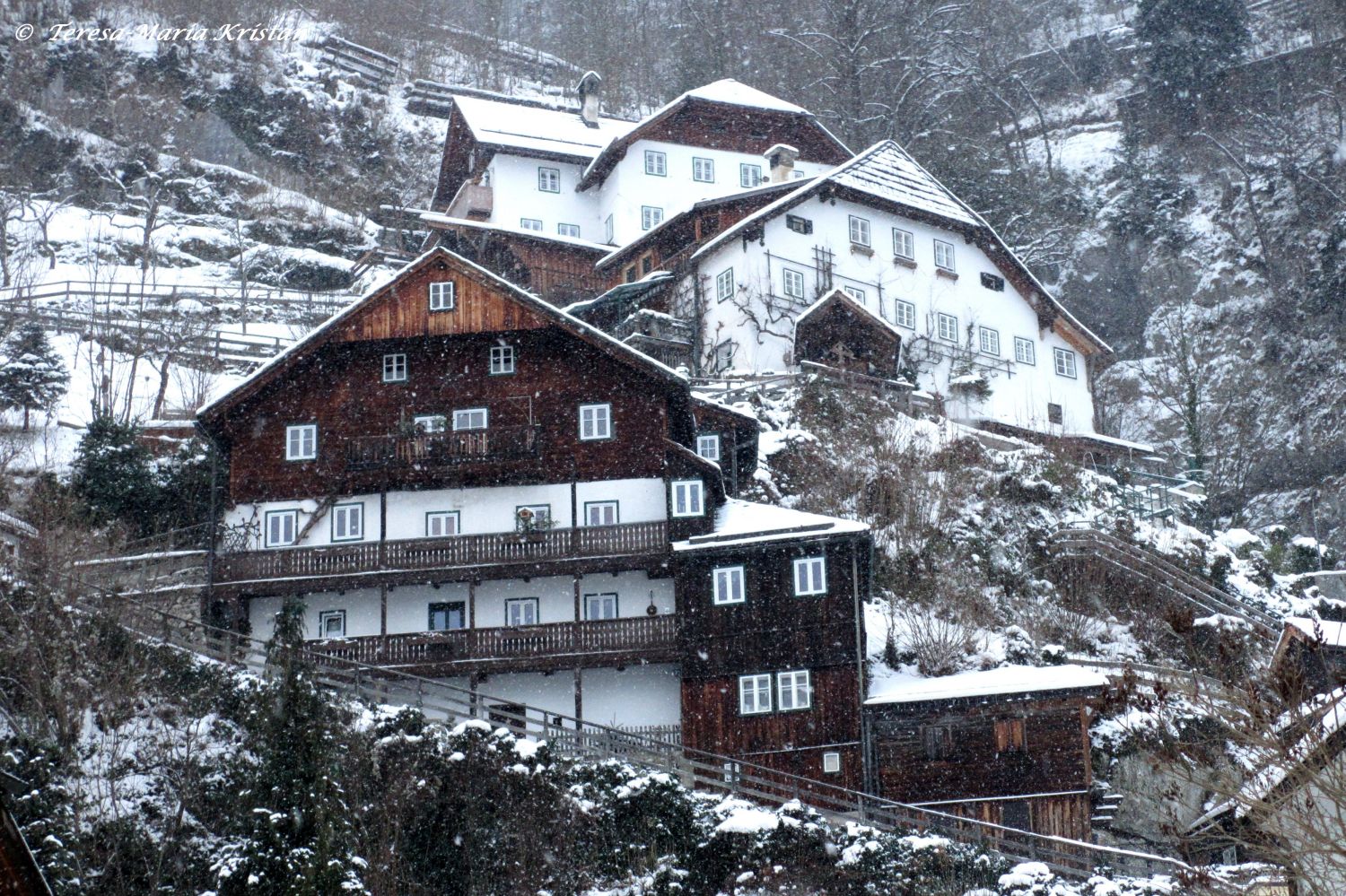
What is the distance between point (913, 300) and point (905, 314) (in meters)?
0.74

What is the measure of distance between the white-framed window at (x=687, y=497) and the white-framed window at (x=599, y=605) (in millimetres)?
2528

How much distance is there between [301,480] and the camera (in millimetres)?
36875

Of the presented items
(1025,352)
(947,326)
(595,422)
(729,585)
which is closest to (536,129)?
(947,326)

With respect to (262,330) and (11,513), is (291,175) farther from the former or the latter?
(11,513)

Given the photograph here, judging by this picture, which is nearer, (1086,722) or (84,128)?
(1086,722)

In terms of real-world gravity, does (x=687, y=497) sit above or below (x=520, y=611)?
above

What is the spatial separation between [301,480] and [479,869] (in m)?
13.0

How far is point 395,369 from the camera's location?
37875mm

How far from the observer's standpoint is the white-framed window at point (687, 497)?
35.7 m

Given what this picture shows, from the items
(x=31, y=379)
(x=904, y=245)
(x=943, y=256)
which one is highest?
(x=904, y=245)

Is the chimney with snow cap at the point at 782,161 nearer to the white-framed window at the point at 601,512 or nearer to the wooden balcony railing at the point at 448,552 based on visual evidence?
the white-framed window at the point at 601,512

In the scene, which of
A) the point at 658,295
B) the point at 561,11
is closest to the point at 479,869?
the point at 658,295

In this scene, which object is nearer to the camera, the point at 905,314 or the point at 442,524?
the point at 442,524

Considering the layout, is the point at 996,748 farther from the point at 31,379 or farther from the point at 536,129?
the point at 536,129
